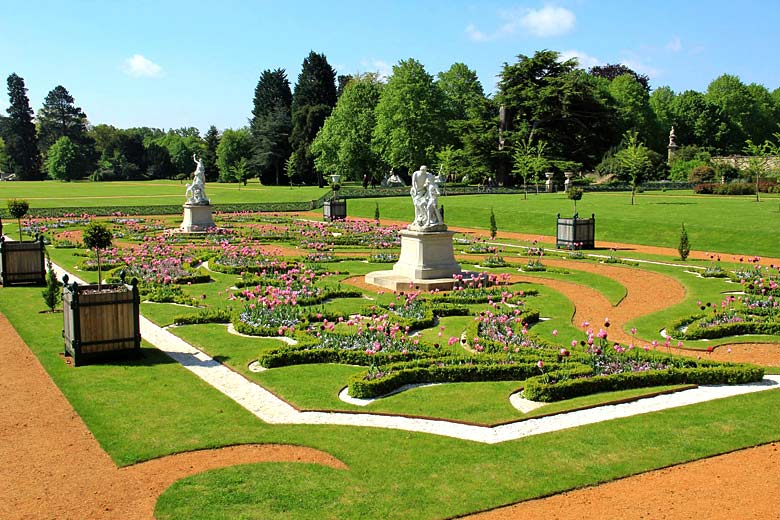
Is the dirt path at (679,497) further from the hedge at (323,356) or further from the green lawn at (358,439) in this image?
the hedge at (323,356)

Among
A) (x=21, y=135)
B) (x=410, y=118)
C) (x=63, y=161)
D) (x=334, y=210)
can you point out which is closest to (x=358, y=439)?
(x=334, y=210)

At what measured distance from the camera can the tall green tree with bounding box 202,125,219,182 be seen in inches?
4673

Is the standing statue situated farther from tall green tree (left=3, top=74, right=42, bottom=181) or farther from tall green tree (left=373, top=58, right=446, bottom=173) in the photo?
tall green tree (left=3, top=74, right=42, bottom=181)

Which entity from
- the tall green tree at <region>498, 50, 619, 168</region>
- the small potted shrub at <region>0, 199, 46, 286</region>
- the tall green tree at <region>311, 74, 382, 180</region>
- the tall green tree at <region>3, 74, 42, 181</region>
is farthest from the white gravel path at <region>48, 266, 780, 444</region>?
the tall green tree at <region>3, 74, 42, 181</region>

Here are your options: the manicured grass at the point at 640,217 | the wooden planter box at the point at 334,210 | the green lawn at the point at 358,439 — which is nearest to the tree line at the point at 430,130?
the manicured grass at the point at 640,217

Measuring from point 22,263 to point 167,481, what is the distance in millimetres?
16023

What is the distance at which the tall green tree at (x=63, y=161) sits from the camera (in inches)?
4673

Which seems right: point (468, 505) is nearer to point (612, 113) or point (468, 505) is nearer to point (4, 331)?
point (4, 331)

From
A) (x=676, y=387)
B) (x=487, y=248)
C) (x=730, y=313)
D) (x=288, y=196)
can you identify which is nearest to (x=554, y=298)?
(x=730, y=313)

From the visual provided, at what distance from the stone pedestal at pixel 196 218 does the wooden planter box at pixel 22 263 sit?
50.5ft

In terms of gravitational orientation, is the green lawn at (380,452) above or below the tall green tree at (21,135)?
below

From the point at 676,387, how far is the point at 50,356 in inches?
412

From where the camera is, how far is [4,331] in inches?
608

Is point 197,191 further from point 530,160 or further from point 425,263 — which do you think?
point 530,160
